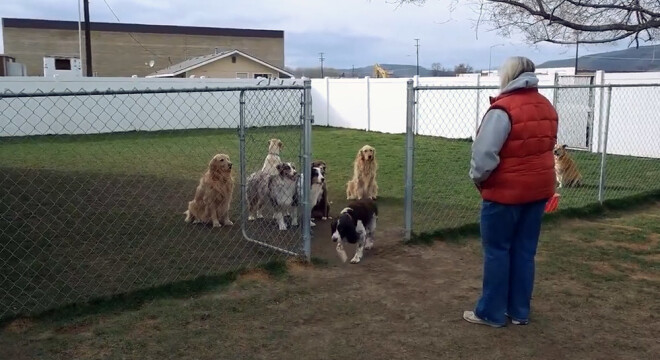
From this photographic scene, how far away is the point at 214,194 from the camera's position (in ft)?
22.7

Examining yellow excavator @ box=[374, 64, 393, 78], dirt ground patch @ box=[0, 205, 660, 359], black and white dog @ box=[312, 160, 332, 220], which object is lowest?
dirt ground patch @ box=[0, 205, 660, 359]

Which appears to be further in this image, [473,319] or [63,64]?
[63,64]

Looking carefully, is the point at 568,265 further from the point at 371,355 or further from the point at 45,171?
the point at 45,171

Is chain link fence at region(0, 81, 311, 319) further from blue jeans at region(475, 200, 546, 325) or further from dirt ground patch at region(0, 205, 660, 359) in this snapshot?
blue jeans at region(475, 200, 546, 325)

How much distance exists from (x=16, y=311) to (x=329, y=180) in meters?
6.80

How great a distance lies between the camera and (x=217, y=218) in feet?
23.1

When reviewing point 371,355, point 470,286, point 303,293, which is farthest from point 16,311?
point 470,286

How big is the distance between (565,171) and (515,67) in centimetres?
652

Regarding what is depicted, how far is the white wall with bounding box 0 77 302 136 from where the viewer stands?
674 inches

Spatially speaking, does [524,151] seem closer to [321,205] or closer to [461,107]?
[321,205]

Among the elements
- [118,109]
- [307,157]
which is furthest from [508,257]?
[118,109]

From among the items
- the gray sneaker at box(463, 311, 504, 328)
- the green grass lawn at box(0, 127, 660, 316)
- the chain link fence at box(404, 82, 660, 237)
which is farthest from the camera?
the chain link fence at box(404, 82, 660, 237)

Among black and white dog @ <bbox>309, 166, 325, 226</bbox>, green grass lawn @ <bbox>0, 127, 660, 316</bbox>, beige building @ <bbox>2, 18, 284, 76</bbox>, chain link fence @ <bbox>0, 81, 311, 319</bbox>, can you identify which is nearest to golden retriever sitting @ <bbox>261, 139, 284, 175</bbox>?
chain link fence @ <bbox>0, 81, 311, 319</bbox>

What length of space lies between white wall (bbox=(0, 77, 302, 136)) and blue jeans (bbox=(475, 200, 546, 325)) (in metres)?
11.8
